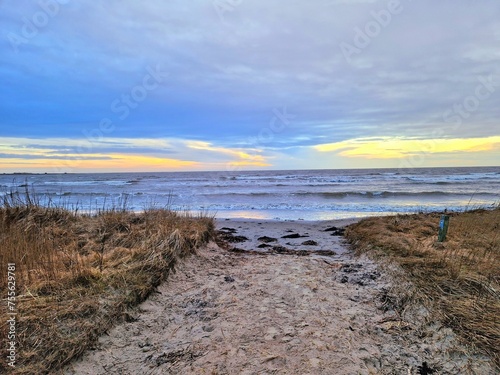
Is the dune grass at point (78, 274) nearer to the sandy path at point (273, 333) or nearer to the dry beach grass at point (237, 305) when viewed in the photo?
the dry beach grass at point (237, 305)

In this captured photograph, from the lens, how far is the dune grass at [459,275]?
9.45 ft

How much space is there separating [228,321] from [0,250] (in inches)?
137

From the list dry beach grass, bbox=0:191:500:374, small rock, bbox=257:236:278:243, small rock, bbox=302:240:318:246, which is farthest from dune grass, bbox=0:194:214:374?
small rock, bbox=302:240:318:246

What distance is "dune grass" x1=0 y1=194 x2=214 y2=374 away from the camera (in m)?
2.78

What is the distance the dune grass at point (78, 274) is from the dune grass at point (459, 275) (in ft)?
12.0

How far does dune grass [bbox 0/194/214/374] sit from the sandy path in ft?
0.78

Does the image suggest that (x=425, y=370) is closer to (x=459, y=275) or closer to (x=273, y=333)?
(x=273, y=333)

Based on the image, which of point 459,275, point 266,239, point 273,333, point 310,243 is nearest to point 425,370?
point 273,333

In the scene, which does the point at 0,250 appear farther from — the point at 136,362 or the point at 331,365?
the point at 331,365

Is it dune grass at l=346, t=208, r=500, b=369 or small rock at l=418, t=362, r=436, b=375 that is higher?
dune grass at l=346, t=208, r=500, b=369

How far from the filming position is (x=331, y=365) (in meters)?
2.63

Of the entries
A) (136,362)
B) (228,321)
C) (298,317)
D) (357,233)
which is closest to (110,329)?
(136,362)

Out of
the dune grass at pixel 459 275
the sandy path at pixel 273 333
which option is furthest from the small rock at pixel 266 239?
the sandy path at pixel 273 333

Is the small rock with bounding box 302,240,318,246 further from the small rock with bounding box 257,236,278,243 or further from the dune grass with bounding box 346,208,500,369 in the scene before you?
the dune grass with bounding box 346,208,500,369
